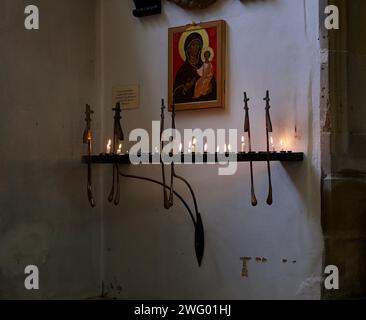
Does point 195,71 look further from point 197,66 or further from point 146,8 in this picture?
point 146,8

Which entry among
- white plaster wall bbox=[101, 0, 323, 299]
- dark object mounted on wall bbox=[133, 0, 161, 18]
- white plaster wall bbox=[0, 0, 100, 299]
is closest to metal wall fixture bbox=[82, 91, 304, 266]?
white plaster wall bbox=[101, 0, 323, 299]

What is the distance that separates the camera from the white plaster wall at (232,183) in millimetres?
2646

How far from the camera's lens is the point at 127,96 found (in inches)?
123

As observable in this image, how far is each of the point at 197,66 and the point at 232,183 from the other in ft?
2.12

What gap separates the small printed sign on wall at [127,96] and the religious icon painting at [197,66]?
8.4 inches

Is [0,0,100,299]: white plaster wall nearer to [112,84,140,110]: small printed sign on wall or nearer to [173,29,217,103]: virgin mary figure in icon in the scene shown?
[112,84,140,110]: small printed sign on wall

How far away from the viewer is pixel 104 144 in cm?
318

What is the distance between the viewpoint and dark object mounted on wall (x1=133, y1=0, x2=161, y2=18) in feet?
9.96

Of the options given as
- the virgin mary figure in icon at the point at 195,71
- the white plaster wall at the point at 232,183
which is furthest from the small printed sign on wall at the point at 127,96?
the virgin mary figure in icon at the point at 195,71

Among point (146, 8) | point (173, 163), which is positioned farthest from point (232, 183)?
point (146, 8)

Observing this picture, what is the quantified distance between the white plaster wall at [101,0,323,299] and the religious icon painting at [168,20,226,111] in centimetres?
5

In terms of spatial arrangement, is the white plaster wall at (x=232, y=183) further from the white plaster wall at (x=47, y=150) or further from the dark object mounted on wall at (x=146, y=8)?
the white plaster wall at (x=47, y=150)
